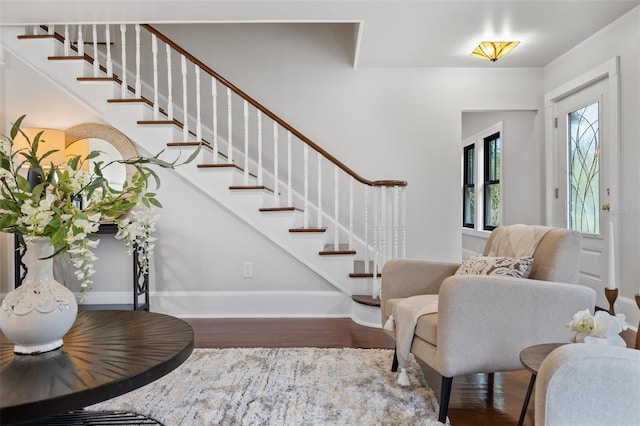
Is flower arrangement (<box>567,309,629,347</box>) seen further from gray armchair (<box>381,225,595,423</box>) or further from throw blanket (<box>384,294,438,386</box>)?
throw blanket (<box>384,294,438,386</box>)

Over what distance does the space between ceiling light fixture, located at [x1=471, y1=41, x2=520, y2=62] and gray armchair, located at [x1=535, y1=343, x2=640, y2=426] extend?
146 inches

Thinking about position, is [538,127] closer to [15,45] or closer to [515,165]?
[515,165]

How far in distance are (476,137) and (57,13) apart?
18.7 ft

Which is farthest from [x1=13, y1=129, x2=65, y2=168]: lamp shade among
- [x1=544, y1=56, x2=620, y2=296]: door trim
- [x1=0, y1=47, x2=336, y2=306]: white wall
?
[x1=544, y1=56, x2=620, y2=296]: door trim

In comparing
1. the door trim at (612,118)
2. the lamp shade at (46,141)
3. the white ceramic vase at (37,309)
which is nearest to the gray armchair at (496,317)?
the white ceramic vase at (37,309)

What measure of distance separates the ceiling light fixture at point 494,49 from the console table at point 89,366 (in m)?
3.78

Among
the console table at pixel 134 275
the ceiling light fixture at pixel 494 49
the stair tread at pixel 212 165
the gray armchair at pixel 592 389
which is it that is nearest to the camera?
the gray armchair at pixel 592 389

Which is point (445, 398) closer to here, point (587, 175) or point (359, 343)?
point (359, 343)

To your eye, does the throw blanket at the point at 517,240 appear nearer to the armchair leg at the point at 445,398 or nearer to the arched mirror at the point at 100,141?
the armchair leg at the point at 445,398

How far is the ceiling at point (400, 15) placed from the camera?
3365 millimetres

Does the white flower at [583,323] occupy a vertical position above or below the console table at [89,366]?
above

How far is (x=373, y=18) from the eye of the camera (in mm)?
3549

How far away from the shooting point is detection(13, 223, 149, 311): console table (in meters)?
3.51

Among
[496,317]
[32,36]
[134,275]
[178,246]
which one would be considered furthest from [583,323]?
[32,36]
